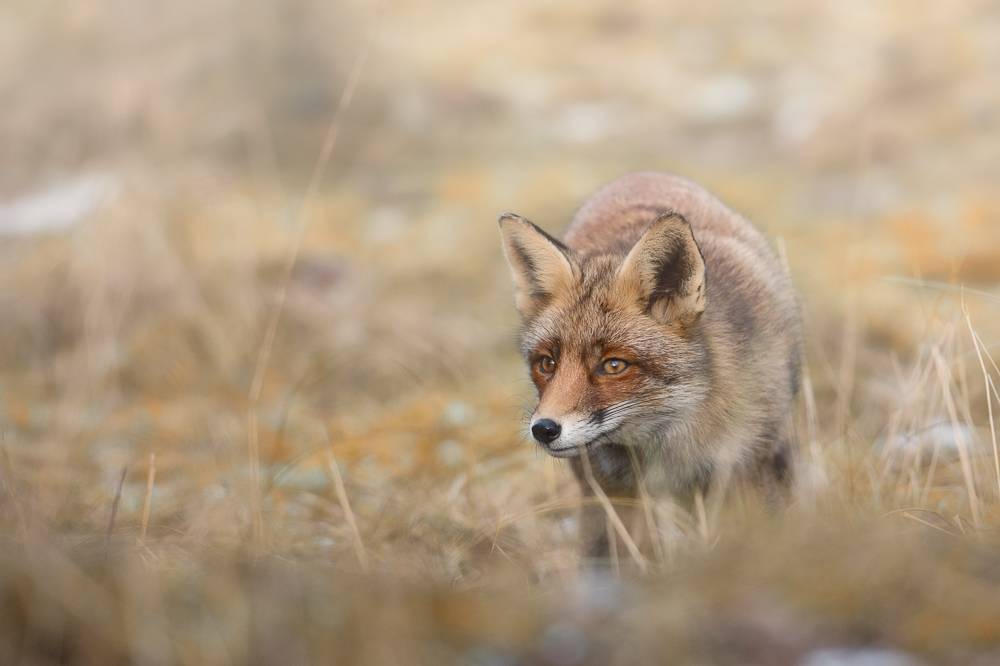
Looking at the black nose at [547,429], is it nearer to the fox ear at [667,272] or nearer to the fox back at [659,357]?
the fox back at [659,357]

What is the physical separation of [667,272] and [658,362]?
0.45 metres

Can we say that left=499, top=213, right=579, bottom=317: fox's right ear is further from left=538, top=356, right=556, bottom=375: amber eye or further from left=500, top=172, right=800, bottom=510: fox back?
left=538, top=356, right=556, bottom=375: amber eye

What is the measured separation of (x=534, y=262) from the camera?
4238 mm

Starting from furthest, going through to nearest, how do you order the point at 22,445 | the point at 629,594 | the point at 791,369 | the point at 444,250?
the point at 444,250, the point at 22,445, the point at 791,369, the point at 629,594

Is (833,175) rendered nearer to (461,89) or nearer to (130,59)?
(461,89)

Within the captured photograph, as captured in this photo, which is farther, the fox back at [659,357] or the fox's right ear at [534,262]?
the fox's right ear at [534,262]

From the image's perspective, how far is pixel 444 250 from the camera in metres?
11.5

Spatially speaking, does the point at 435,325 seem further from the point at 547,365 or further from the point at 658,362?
the point at 658,362

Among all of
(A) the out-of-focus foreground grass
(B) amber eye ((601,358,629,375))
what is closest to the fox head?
(B) amber eye ((601,358,629,375))

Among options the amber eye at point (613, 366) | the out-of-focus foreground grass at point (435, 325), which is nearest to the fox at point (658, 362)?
the amber eye at point (613, 366)

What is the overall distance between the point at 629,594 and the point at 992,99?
569 inches

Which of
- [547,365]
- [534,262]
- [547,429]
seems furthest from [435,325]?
[547,429]

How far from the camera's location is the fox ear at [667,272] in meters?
3.71

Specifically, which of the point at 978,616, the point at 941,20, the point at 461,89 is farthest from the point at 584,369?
the point at 941,20
